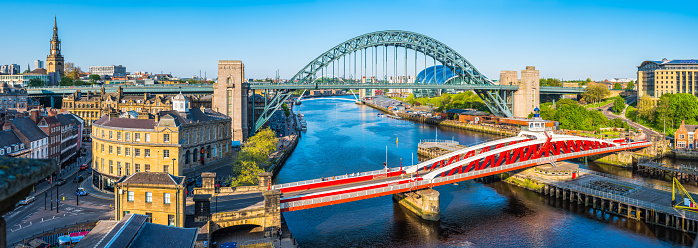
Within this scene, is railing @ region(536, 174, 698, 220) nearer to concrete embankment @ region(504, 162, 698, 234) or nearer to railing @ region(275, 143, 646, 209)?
concrete embankment @ region(504, 162, 698, 234)

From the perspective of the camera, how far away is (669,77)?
286 feet

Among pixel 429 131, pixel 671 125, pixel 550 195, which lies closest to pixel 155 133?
pixel 550 195

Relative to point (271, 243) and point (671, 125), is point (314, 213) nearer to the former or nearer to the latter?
point (271, 243)

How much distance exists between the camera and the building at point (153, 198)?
20438 millimetres

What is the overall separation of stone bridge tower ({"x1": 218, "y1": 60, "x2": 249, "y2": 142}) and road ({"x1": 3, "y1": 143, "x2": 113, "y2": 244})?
84.3 feet

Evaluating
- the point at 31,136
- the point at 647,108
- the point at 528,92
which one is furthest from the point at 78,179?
the point at 647,108

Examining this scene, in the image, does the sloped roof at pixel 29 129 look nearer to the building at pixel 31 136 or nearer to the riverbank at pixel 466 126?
the building at pixel 31 136

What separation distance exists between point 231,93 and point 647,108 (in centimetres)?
5809

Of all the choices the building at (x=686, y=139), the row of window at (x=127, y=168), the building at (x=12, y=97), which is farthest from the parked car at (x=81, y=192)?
the building at (x=686, y=139)

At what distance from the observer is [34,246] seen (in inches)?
805

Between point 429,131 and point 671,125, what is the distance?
32.5 m

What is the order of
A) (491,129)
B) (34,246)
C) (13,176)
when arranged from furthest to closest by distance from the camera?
(491,129)
(34,246)
(13,176)

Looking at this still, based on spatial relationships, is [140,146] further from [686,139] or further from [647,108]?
[647,108]

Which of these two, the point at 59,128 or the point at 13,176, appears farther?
the point at 59,128
